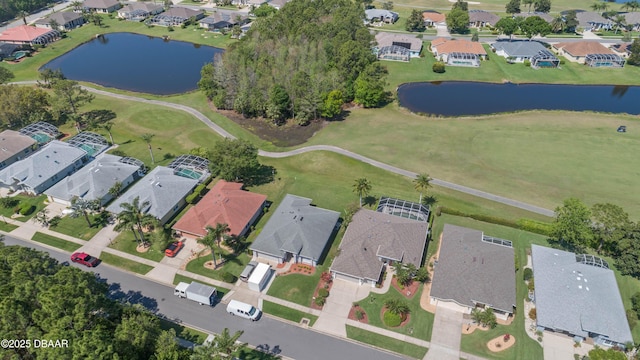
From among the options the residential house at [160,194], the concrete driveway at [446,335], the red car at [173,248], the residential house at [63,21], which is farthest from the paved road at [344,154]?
the residential house at [63,21]

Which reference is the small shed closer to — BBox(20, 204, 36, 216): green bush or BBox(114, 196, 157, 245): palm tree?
BBox(114, 196, 157, 245): palm tree

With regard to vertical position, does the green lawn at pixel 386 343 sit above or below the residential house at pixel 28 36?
below

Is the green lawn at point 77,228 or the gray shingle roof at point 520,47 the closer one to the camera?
the green lawn at point 77,228

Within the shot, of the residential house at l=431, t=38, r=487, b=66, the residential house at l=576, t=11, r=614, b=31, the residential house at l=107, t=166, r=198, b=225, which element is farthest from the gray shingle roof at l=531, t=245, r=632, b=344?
the residential house at l=576, t=11, r=614, b=31

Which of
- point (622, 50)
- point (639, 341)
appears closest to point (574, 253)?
point (639, 341)

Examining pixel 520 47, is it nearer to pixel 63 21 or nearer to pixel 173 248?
pixel 173 248

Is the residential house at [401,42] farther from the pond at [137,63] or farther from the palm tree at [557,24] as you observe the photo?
the pond at [137,63]
